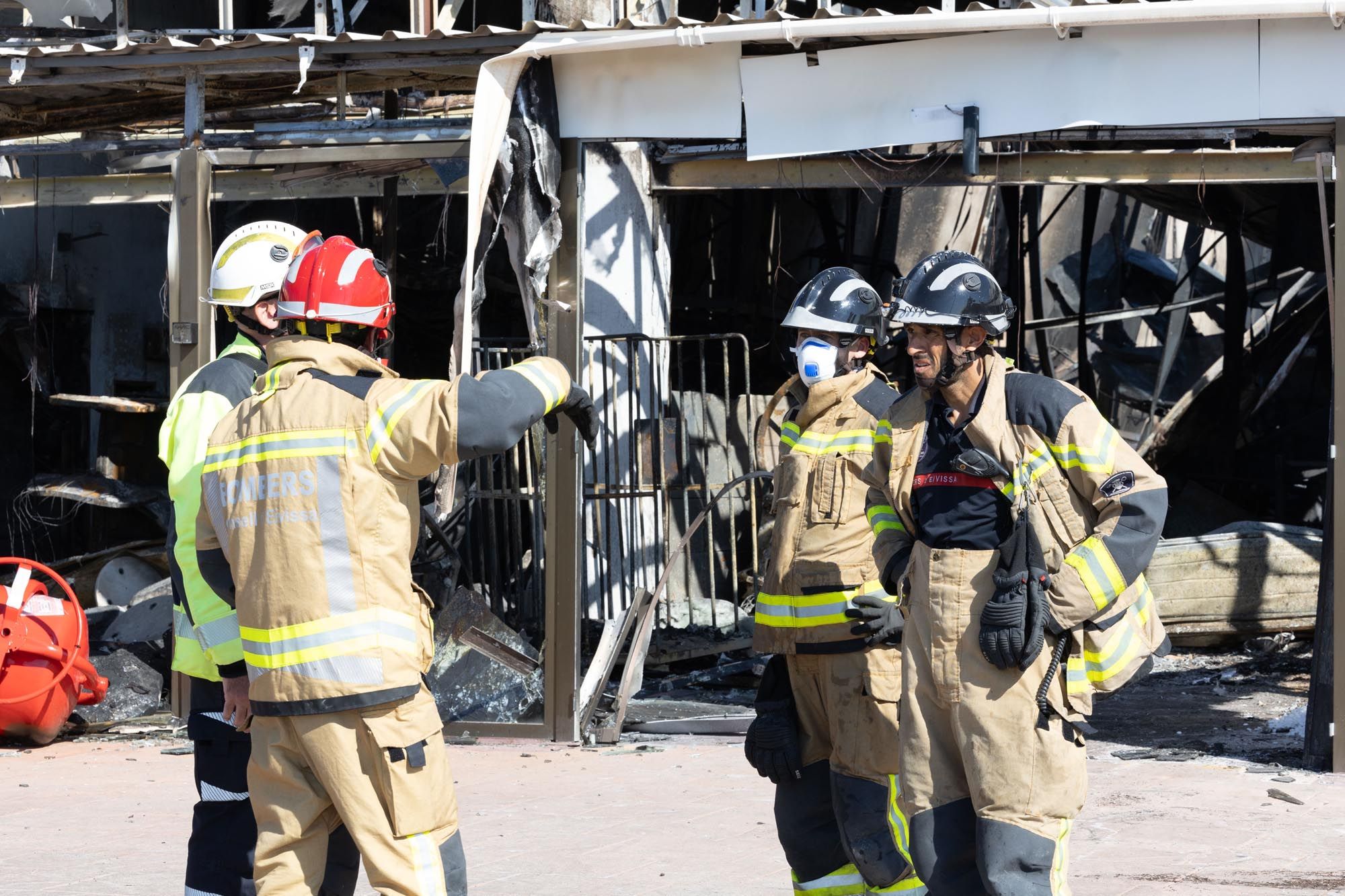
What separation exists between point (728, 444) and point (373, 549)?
7456 millimetres

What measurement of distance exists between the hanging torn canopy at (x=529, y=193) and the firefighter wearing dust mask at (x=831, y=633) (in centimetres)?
294

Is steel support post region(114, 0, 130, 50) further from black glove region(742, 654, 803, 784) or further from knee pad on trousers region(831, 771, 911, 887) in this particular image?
knee pad on trousers region(831, 771, 911, 887)

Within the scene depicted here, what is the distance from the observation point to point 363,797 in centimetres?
349

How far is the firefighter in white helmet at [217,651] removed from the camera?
3.98 meters

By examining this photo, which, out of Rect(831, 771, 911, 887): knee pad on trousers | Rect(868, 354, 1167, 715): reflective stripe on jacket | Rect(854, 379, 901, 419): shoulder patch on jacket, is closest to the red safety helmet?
A: Rect(868, 354, 1167, 715): reflective stripe on jacket

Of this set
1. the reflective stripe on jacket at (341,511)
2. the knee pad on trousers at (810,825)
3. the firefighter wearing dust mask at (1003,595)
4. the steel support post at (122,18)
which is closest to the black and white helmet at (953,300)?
the firefighter wearing dust mask at (1003,595)

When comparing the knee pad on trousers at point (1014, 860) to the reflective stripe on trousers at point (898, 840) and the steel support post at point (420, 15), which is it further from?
the steel support post at point (420, 15)

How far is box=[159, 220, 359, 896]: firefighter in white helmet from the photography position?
157 inches

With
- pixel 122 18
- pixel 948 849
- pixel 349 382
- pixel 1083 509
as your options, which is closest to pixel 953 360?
pixel 1083 509

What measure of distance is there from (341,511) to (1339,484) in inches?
201

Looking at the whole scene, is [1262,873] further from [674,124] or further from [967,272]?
[674,124]

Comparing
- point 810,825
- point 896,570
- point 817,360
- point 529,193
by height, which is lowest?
point 810,825

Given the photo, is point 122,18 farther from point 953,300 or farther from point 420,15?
point 953,300

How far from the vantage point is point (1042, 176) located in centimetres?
830
